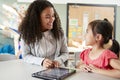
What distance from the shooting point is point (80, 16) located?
123 inches

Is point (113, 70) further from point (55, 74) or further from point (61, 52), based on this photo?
point (61, 52)

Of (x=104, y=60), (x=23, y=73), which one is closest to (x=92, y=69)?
(x=104, y=60)

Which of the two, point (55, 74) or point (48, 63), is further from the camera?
point (48, 63)

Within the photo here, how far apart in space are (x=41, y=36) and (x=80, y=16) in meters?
1.69

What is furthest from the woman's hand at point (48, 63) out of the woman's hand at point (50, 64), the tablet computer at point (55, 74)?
the tablet computer at point (55, 74)

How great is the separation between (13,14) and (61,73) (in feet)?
7.00

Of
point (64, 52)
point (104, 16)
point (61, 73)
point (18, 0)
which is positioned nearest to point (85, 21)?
point (104, 16)

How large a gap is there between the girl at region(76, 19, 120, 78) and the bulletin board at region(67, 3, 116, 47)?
5.38 ft

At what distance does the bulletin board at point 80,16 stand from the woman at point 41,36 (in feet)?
4.93

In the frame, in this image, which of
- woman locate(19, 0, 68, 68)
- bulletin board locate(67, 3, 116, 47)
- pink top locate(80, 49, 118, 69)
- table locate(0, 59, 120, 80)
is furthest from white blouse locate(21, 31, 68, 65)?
bulletin board locate(67, 3, 116, 47)

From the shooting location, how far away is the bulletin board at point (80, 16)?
3105mm

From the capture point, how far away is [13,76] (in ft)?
3.74

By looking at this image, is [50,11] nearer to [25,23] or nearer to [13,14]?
[25,23]

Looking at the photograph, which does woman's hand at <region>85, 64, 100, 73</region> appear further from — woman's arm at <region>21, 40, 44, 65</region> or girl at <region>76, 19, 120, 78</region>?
woman's arm at <region>21, 40, 44, 65</region>
